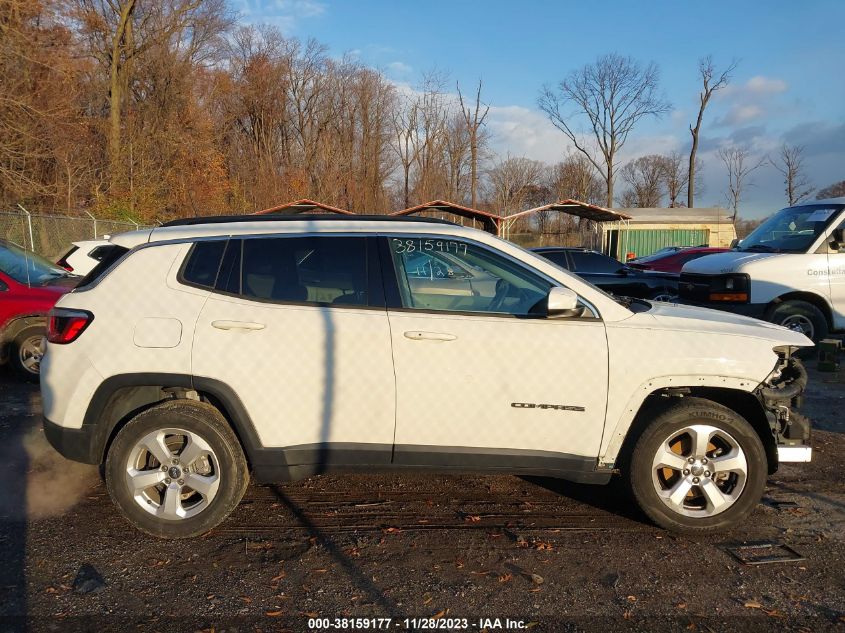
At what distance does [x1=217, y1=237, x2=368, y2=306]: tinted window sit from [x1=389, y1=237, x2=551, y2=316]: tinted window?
27 cm

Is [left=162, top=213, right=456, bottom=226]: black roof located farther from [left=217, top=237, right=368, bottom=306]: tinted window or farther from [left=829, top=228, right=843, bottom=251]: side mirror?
[left=829, top=228, right=843, bottom=251]: side mirror

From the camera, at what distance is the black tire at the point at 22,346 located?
7.59m

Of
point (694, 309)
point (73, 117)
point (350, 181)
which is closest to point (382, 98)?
point (350, 181)

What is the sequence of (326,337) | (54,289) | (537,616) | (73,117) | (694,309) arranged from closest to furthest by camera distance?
(537,616) → (326,337) → (694,309) → (54,289) → (73,117)

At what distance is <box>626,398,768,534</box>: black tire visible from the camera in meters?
3.78

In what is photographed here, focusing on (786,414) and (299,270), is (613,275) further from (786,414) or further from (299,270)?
(299,270)

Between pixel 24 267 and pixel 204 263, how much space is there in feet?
18.4

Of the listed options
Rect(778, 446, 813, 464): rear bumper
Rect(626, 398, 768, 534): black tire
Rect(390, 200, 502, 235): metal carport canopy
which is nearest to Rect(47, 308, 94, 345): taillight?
Rect(626, 398, 768, 534): black tire

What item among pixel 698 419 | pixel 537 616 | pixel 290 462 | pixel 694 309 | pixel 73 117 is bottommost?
pixel 537 616

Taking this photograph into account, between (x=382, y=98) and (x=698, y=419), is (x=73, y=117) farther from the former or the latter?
(x=382, y=98)

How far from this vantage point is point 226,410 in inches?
151

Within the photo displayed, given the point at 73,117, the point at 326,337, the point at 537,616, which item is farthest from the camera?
the point at 73,117

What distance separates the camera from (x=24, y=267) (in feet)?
26.4

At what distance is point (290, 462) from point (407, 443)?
0.73m
